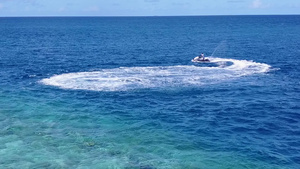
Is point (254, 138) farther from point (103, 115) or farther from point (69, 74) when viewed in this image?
point (69, 74)

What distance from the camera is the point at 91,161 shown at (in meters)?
35.4

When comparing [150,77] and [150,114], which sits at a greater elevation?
[150,77]

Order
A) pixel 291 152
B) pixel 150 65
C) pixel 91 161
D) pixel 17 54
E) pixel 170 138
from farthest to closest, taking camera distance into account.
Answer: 1. pixel 17 54
2. pixel 150 65
3. pixel 170 138
4. pixel 291 152
5. pixel 91 161

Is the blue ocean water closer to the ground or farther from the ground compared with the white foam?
closer to the ground

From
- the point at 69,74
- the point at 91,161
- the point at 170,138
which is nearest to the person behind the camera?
the point at 91,161

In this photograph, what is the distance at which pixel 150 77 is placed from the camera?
232ft

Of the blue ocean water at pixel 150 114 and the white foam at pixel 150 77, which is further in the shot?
the white foam at pixel 150 77

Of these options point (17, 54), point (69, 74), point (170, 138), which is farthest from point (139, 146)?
point (17, 54)

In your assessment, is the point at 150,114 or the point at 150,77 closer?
the point at 150,114

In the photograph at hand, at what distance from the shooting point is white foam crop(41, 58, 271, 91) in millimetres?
64875

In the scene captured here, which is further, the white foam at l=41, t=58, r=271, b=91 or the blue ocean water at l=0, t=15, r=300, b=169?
the white foam at l=41, t=58, r=271, b=91

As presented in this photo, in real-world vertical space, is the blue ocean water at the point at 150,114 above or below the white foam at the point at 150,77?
below

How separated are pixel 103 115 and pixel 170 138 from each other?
1296cm

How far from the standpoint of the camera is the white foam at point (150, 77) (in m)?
64.9
